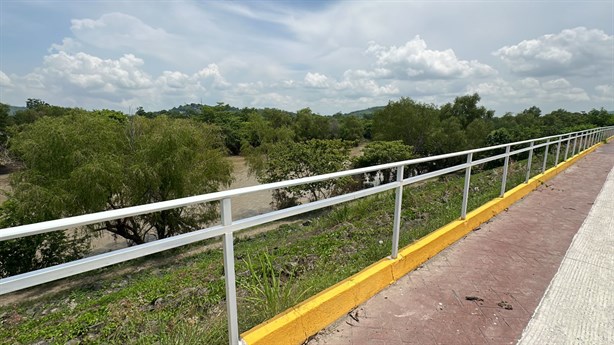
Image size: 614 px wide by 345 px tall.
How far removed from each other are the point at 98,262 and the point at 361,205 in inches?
250

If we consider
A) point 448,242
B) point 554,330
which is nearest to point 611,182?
point 448,242

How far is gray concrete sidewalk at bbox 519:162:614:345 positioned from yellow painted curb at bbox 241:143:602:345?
1151 millimetres

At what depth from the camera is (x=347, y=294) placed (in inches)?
115

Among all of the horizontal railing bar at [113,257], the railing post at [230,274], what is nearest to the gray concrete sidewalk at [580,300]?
the railing post at [230,274]

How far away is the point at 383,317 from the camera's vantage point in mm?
2861

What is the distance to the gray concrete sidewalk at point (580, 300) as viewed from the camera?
262cm

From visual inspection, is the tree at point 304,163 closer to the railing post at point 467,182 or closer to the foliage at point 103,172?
the foliage at point 103,172

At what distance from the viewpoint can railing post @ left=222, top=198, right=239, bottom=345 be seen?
2.06 metres

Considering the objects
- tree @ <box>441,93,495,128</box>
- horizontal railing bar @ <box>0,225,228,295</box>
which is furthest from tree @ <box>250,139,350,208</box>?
tree @ <box>441,93,495,128</box>

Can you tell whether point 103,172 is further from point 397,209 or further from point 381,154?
point 381,154

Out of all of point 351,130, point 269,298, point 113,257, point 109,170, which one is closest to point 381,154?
point 109,170

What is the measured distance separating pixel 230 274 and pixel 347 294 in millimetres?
1223

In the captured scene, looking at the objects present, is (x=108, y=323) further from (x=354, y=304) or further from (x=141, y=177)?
(x=141, y=177)

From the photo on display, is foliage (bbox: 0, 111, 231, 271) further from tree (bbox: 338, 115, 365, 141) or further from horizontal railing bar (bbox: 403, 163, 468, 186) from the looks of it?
tree (bbox: 338, 115, 365, 141)
